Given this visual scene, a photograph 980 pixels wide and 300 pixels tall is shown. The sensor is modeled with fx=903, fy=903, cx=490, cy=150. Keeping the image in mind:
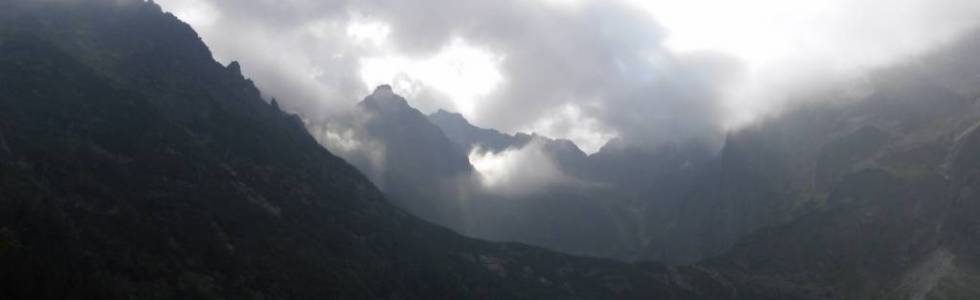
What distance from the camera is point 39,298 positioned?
191 m

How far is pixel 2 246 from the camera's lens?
159 m

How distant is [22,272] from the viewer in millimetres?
198625

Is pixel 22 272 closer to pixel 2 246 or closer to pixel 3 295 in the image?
pixel 3 295

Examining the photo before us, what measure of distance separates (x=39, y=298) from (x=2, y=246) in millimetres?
36751

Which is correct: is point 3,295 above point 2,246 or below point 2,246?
below

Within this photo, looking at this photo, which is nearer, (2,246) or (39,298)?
(2,246)

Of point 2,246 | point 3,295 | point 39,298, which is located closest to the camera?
point 2,246

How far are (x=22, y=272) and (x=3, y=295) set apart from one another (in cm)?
2183

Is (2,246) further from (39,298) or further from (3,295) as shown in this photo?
(39,298)

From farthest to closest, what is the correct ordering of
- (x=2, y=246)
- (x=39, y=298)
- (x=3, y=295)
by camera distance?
(x=39, y=298)
(x=3, y=295)
(x=2, y=246)

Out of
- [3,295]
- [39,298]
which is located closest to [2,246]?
[3,295]

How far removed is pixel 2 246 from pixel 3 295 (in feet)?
81.2

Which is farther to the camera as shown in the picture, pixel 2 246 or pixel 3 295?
pixel 3 295

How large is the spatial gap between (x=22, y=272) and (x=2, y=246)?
1753 inches
